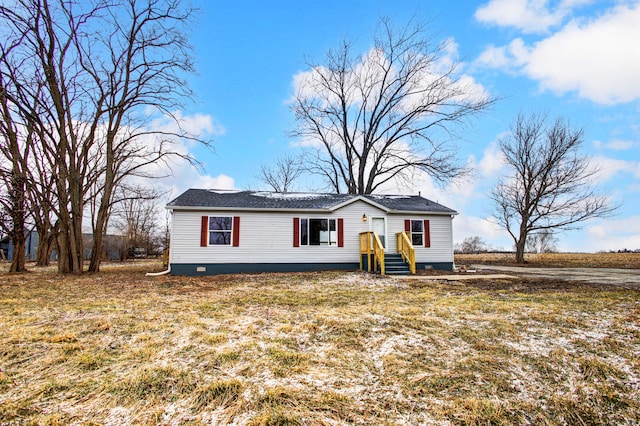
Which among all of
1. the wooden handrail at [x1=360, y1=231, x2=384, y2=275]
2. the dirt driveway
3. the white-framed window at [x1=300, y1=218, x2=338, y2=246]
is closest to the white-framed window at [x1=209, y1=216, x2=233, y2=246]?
the white-framed window at [x1=300, y1=218, x2=338, y2=246]

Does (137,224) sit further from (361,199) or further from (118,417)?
(118,417)

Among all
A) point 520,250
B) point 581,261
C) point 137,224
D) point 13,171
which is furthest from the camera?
point 137,224

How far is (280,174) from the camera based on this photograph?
1222 inches

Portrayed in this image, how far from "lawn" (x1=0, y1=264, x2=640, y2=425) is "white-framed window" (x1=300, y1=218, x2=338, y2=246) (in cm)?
750

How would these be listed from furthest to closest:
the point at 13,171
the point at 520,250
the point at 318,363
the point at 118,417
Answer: the point at 520,250 → the point at 13,171 → the point at 318,363 → the point at 118,417

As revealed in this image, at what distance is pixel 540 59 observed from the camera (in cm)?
1070

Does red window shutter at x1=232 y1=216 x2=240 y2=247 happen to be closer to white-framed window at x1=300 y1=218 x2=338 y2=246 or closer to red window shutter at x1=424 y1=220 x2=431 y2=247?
white-framed window at x1=300 y1=218 x2=338 y2=246

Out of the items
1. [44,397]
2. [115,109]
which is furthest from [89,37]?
[44,397]

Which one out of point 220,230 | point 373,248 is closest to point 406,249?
point 373,248

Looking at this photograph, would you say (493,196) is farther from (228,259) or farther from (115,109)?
(115,109)

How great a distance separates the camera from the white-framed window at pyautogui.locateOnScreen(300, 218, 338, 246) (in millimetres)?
14125

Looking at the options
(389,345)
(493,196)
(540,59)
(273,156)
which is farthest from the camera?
(273,156)

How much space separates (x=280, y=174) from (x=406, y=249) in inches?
766

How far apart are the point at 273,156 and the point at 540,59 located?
23.0 m
